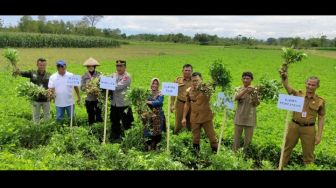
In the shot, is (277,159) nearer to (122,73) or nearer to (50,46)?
(122,73)

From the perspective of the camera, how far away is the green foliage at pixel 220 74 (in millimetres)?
7684

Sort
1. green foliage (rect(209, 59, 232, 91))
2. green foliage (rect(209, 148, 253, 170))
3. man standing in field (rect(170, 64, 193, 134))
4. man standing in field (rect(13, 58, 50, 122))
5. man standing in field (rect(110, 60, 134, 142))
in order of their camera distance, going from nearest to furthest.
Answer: green foliage (rect(209, 148, 253, 170)) < green foliage (rect(209, 59, 232, 91)) < man standing in field (rect(110, 60, 134, 142)) < man standing in field (rect(170, 64, 193, 134)) < man standing in field (rect(13, 58, 50, 122))

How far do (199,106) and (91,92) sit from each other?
9.71ft

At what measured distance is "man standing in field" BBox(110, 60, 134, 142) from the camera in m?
9.13

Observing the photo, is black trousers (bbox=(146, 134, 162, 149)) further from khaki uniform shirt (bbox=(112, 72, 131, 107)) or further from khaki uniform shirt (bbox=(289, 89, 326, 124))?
khaki uniform shirt (bbox=(289, 89, 326, 124))

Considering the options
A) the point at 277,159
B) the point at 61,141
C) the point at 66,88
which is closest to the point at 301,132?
the point at 277,159

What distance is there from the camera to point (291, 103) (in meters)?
6.62

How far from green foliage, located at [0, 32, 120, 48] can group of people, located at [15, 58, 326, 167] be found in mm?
40479

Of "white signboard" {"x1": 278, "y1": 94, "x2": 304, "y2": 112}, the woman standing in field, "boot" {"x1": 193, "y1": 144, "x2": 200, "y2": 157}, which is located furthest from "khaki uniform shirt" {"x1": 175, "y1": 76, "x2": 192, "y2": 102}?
"white signboard" {"x1": 278, "y1": 94, "x2": 304, "y2": 112}

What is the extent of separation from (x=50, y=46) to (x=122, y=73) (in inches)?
1869

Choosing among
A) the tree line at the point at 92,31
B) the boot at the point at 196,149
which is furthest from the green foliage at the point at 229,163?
the tree line at the point at 92,31

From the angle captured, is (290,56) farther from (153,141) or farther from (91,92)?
(91,92)

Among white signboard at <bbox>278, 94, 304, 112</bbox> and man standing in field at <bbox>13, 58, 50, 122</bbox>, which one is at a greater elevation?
white signboard at <bbox>278, 94, 304, 112</bbox>
